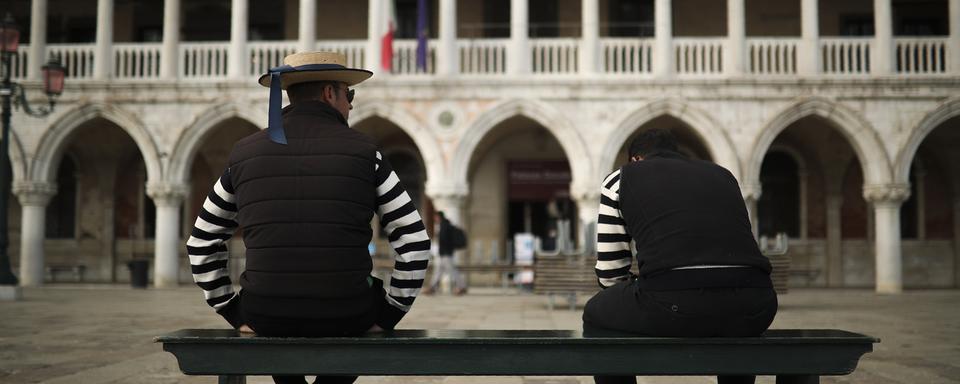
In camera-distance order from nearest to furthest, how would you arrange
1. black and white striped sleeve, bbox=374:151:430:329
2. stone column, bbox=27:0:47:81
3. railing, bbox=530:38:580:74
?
1. black and white striped sleeve, bbox=374:151:430:329
2. railing, bbox=530:38:580:74
3. stone column, bbox=27:0:47:81

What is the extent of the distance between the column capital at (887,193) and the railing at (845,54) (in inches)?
88.9

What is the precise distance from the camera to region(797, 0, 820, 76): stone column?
688 inches

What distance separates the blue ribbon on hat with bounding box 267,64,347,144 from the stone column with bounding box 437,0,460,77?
47.8 ft

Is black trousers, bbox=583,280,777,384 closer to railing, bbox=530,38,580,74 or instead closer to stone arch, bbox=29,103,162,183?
railing, bbox=530,38,580,74

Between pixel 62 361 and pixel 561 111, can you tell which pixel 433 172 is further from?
pixel 62 361

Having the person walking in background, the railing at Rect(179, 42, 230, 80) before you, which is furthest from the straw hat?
the railing at Rect(179, 42, 230, 80)

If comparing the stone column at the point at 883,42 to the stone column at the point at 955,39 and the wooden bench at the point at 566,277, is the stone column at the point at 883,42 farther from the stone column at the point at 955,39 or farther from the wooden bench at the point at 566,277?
the wooden bench at the point at 566,277

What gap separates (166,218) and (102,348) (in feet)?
37.4

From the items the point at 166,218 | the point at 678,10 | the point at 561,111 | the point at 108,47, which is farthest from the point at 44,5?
the point at 678,10

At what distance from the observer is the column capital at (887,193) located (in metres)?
17.2

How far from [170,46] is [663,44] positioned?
9.89 meters

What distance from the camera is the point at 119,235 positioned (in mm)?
21859

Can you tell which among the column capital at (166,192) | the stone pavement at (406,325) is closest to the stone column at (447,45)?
the stone pavement at (406,325)

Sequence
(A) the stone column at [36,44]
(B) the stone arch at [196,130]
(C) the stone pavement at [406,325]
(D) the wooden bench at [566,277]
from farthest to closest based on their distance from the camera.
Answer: (A) the stone column at [36,44] < (B) the stone arch at [196,130] < (D) the wooden bench at [566,277] < (C) the stone pavement at [406,325]
